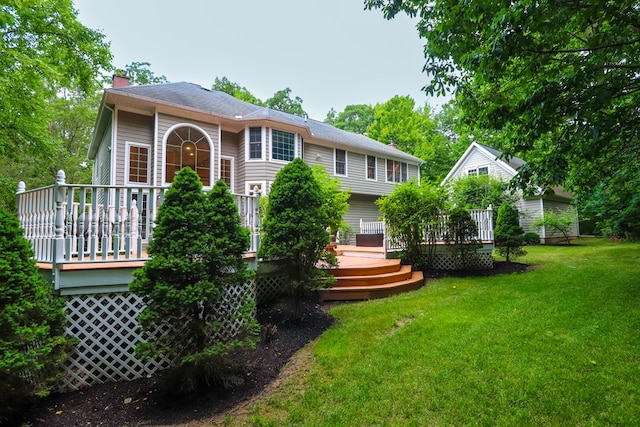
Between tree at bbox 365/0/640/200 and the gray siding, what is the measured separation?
8.13 meters

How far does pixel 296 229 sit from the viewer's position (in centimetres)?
442

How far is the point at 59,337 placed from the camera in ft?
8.93

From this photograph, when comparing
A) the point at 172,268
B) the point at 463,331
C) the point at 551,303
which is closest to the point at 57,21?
the point at 172,268

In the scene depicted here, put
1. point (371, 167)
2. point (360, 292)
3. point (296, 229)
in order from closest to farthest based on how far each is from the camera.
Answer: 1. point (296, 229)
2. point (360, 292)
3. point (371, 167)

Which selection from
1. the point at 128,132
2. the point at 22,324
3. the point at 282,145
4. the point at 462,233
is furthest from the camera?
the point at 282,145

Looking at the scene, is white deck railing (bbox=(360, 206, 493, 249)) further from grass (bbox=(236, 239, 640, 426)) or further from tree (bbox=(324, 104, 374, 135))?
tree (bbox=(324, 104, 374, 135))

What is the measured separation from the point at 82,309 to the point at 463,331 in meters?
4.66

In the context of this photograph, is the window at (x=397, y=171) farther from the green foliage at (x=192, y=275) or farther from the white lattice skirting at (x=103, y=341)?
the white lattice skirting at (x=103, y=341)

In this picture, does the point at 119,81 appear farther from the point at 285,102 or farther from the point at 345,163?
the point at 285,102

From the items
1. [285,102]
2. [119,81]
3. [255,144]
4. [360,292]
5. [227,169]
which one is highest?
[285,102]

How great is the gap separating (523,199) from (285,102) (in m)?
24.1

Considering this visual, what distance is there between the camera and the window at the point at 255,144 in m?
11.2

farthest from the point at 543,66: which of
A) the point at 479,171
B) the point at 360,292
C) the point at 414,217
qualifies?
the point at 479,171

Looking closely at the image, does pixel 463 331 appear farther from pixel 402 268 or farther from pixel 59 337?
pixel 59 337
